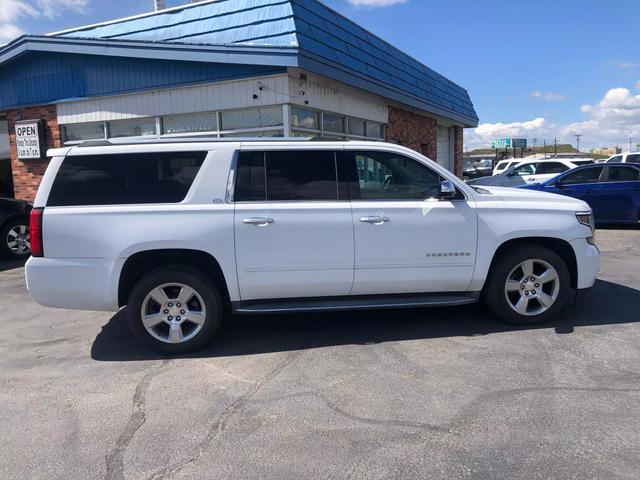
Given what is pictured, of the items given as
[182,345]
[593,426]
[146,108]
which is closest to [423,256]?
[593,426]

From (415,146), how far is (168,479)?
15.4 metres

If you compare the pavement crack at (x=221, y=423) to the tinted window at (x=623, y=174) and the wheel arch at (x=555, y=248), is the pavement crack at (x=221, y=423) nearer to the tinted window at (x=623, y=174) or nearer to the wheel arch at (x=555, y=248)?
the wheel arch at (x=555, y=248)

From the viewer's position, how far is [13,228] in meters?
9.48

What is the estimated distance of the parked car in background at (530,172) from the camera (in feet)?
54.9

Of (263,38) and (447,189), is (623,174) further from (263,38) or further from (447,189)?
(447,189)

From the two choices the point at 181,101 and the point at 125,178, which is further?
the point at 181,101

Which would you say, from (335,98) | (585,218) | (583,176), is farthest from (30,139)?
(583,176)

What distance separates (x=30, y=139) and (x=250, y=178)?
10.9 m

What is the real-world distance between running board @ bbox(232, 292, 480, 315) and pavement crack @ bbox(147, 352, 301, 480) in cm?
47

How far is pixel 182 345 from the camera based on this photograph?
15.1ft

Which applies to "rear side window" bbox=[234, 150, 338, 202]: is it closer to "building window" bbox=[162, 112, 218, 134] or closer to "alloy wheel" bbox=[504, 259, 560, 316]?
"alloy wheel" bbox=[504, 259, 560, 316]

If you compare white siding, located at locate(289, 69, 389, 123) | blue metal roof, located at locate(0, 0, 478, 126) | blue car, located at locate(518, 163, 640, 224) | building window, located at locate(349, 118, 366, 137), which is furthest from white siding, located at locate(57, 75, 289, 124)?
blue car, located at locate(518, 163, 640, 224)

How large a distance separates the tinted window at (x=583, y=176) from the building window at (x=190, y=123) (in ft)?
28.1

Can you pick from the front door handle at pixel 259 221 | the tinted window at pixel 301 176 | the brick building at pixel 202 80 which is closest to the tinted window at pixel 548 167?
the brick building at pixel 202 80
